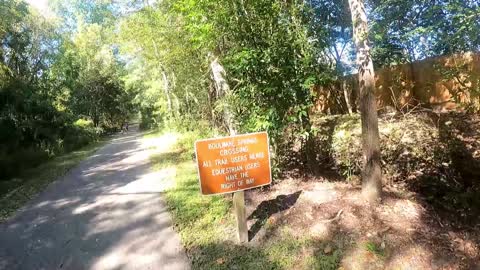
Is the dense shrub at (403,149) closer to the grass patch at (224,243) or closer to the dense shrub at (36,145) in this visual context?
the grass patch at (224,243)

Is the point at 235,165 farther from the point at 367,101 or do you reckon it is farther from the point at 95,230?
the point at 95,230

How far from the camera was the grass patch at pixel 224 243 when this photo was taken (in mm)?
4266

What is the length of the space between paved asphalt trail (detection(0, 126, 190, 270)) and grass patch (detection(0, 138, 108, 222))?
29 centimetres

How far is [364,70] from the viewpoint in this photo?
5.01m

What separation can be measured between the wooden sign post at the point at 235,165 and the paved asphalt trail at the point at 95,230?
42.2 inches

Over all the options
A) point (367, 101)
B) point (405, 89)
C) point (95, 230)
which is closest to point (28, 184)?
point (95, 230)

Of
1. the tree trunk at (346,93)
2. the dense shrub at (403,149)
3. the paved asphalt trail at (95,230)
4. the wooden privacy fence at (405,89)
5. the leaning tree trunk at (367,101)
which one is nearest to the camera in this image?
the paved asphalt trail at (95,230)

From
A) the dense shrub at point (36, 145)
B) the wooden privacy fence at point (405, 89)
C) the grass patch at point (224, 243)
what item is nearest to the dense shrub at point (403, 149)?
the wooden privacy fence at point (405, 89)

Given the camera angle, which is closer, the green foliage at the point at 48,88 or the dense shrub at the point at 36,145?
the dense shrub at the point at 36,145

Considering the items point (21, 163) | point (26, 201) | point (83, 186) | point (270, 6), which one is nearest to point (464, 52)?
point (270, 6)

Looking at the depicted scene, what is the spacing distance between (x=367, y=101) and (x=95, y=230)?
4897 mm

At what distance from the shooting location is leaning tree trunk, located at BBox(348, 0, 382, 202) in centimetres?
496

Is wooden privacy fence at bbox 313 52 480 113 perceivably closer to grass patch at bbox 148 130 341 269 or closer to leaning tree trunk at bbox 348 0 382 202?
leaning tree trunk at bbox 348 0 382 202

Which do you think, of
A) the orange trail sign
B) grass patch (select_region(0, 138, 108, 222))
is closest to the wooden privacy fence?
the orange trail sign
